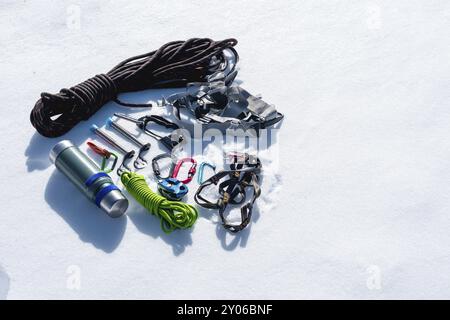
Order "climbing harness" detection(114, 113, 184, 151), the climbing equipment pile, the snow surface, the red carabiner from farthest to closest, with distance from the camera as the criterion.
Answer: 1. "climbing harness" detection(114, 113, 184, 151)
2. the red carabiner
3. the climbing equipment pile
4. the snow surface

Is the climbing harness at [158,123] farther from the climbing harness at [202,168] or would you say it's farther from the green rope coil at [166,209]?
the green rope coil at [166,209]

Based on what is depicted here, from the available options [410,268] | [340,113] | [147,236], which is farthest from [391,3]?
[147,236]

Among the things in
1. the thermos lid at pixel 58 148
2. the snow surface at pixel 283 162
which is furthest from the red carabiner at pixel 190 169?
the thermos lid at pixel 58 148

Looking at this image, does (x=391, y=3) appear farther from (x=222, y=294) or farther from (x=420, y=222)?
(x=222, y=294)

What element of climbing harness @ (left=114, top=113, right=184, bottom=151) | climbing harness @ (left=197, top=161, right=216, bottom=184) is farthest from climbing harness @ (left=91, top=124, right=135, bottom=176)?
climbing harness @ (left=197, top=161, right=216, bottom=184)

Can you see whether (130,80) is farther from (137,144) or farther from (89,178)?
(89,178)

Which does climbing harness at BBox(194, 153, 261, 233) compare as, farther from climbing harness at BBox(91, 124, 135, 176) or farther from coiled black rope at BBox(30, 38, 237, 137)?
coiled black rope at BBox(30, 38, 237, 137)

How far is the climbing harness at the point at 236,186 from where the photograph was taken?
1.87 m

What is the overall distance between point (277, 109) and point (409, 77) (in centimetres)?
55

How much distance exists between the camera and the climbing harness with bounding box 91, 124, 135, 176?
204 cm

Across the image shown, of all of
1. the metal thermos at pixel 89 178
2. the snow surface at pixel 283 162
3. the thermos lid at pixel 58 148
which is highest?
the thermos lid at pixel 58 148

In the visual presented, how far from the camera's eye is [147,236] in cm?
183

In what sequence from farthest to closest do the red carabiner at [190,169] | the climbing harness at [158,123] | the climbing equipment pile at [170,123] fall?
the climbing harness at [158,123] → the red carabiner at [190,169] → the climbing equipment pile at [170,123]

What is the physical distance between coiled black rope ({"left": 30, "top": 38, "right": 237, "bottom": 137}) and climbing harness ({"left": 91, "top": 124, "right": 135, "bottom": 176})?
7 centimetres
